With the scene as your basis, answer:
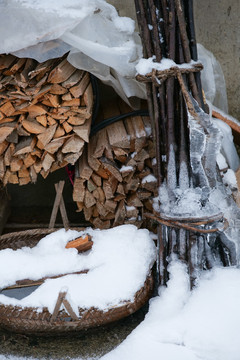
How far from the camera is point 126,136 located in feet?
9.66

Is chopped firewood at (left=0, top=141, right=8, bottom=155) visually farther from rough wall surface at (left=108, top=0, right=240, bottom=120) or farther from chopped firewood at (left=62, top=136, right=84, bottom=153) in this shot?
rough wall surface at (left=108, top=0, right=240, bottom=120)

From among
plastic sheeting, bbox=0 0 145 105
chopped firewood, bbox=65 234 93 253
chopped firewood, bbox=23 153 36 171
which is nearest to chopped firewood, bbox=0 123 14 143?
chopped firewood, bbox=23 153 36 171

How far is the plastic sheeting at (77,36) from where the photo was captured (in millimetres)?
2541

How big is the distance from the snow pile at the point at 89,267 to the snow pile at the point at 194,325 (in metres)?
0.28

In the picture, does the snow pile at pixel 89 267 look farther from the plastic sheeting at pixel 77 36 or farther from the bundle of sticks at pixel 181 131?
the plastic sheeting at pixel 77 36

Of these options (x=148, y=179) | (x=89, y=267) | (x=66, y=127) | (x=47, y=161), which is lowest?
(x=89, y=267)

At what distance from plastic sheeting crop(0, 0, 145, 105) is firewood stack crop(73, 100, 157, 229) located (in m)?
0.31

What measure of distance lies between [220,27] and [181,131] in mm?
1435

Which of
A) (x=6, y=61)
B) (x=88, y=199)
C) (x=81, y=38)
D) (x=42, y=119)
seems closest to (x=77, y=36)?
(x=81, y=38)

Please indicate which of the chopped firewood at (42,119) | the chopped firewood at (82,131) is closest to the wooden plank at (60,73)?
the chopped firewood at (42,119)

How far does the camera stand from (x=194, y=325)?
213cm

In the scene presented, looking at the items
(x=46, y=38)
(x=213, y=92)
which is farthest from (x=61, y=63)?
(x=213, y=92)

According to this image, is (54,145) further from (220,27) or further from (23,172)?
(220,27)

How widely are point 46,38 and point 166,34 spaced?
0.76m
